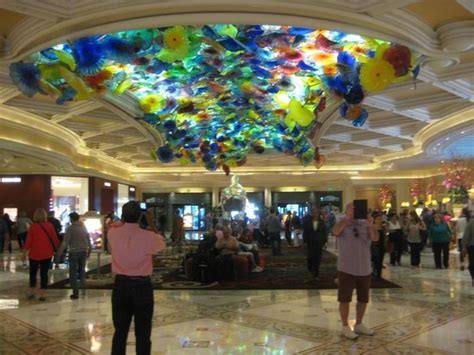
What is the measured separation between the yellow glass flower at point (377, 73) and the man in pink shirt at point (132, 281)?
3650mm

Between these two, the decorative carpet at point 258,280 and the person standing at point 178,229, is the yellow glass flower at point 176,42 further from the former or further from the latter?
the person standing at point 178,229

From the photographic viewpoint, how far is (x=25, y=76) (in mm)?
6102

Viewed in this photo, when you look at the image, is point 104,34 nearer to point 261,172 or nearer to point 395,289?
point 395,289

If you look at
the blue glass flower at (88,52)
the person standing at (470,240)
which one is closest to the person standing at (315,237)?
the person standing at (470,240)

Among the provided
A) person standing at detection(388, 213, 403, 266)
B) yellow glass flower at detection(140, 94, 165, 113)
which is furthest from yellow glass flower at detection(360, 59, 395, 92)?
person standing at detection(388, 213, 403, 266)

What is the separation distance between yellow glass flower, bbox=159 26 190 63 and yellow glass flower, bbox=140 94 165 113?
4444 mm

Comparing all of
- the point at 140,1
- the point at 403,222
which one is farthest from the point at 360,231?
the point at 403,222

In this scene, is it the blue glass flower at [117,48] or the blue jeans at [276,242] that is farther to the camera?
the blue jeans at [276,242]

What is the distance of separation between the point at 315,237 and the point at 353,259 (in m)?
3.90

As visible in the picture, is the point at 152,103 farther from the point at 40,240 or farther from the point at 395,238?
the point at 395,238

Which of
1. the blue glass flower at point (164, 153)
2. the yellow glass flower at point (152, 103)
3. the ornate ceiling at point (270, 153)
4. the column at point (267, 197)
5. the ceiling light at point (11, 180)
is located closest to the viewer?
the ornate ceiling at point (270, 153)

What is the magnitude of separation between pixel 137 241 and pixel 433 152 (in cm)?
1418

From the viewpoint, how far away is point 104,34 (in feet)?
18.1

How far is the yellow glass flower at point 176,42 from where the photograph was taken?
5535mm
